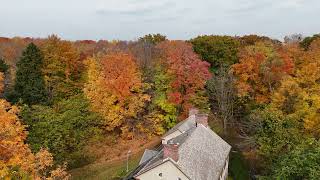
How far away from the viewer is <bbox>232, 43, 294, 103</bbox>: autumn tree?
5538 cm

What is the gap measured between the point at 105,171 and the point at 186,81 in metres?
17.0

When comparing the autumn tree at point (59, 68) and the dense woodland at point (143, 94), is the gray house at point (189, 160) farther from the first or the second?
the autumn tree at point (59, 68)

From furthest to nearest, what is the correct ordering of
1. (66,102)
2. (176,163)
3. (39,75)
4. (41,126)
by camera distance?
(39,75) → (66,102) → (41,126) → (176,163)

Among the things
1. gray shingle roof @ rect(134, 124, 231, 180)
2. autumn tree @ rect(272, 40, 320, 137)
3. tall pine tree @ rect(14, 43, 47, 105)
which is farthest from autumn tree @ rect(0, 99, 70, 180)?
autumn tree @ rect(272, 40, 320, 137)

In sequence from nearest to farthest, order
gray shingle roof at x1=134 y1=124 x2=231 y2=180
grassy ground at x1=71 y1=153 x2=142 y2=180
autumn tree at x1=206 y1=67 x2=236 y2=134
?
gray shingle roof at x1=134 y1=124 x2=231 y2=180
grassy ground at x1=71 y1=153 x2=142 y2=180
autumn tree at x1=206 y1=67 x2=236 y2=134

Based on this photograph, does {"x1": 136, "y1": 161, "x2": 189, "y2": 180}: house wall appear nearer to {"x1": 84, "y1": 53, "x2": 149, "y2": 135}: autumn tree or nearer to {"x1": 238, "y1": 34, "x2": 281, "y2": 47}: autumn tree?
{"x1": 84, "y1": 53, "x2": 149, "y2": 135}: autumn tree

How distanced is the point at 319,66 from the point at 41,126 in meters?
31.6

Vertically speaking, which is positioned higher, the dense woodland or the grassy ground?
the dense woodland

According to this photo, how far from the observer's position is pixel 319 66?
48.2 meters

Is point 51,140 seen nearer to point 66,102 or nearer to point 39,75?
point 66,102

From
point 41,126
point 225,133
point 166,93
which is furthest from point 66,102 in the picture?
point 225,133

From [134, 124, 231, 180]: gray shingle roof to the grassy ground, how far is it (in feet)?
30.0

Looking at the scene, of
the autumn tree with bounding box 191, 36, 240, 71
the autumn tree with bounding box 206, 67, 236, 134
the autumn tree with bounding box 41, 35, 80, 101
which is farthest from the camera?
the autumn tree with bounding box 191, 36, 240, 71

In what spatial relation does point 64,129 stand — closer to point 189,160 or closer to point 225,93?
point 189,160
